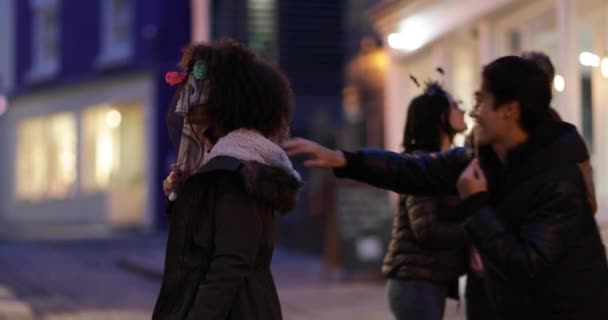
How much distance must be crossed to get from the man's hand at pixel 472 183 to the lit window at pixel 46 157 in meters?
22.2

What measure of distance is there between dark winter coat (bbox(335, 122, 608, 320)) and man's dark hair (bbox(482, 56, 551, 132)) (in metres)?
0.05

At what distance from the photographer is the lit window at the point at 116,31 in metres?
22.9

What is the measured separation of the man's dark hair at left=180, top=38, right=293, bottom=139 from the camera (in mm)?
3096

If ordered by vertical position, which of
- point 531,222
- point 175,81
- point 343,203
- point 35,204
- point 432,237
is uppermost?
point 175,81

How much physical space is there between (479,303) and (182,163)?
1.21 metres

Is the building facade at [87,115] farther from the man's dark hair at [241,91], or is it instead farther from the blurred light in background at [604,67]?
the man's dark hair at [241,91]

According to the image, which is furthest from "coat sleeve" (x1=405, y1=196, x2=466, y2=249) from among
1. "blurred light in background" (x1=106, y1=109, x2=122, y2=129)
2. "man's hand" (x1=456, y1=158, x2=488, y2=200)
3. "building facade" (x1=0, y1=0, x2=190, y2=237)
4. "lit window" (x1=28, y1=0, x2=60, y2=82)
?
"lit window" (x1=28, y1=0, x2=60, y2=82)

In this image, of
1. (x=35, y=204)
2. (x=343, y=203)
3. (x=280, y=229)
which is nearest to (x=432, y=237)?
(x=343, y=203)

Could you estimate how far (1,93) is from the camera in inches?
1103

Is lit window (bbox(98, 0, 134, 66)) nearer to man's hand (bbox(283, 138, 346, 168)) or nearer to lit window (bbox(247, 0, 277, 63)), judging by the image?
lit window (bbox(247, 0, 277, 63))

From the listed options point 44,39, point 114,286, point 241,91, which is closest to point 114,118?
point 44,39

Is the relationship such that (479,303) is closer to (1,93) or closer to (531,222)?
(531,222)

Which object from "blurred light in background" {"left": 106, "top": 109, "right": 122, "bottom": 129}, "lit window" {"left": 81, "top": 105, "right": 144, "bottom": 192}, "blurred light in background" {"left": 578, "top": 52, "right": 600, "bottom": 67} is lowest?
"lit window" {"left": 81, "top": 105, "right": 144, "bottom": 192}

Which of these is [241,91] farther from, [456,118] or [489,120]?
[456,118]
